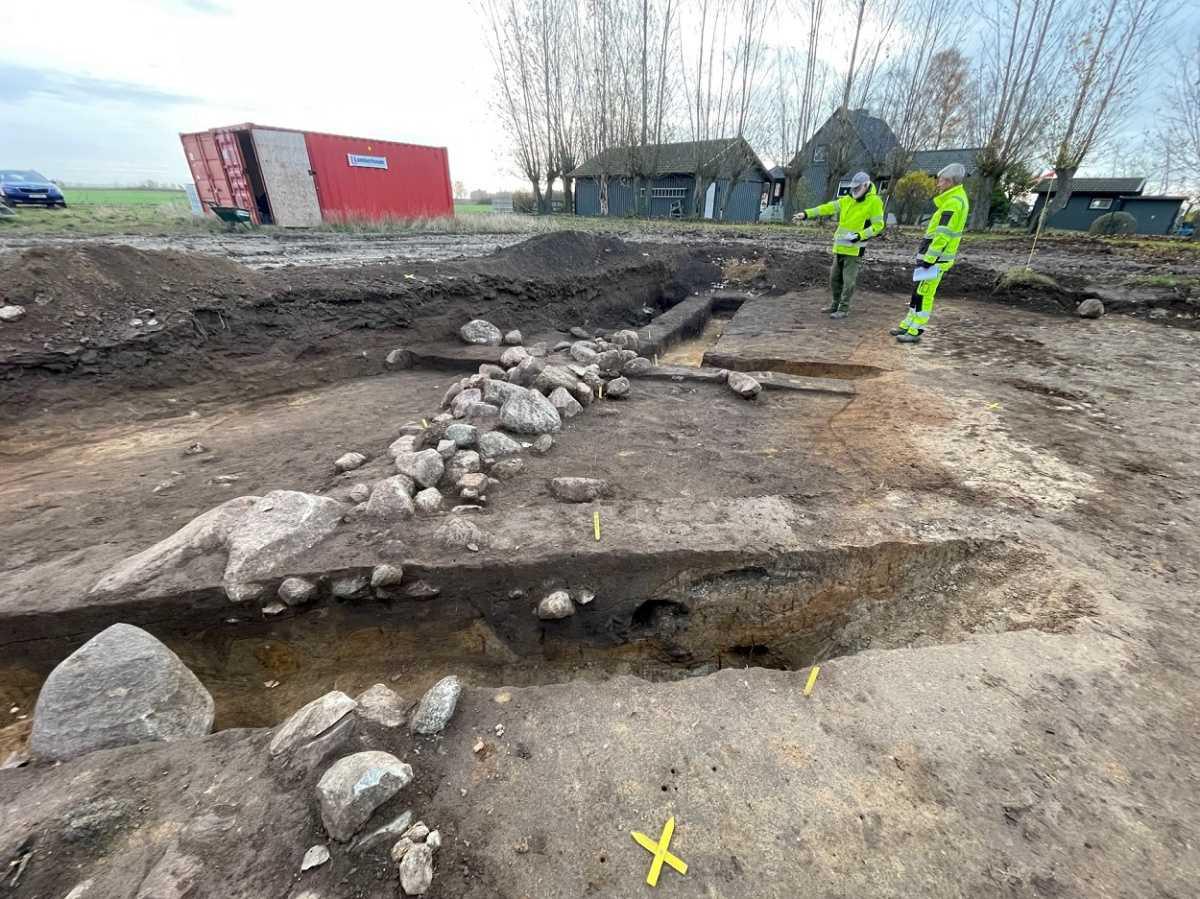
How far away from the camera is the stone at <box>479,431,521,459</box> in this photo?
3254 mm

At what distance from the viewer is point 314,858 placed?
4.11 feet

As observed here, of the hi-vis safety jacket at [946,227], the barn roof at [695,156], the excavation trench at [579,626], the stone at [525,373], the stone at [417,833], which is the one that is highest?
the barn roof at [695,156]

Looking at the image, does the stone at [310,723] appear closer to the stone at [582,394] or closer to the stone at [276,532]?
the stone at [276,532]

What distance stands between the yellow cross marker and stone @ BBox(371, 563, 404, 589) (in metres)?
1.49

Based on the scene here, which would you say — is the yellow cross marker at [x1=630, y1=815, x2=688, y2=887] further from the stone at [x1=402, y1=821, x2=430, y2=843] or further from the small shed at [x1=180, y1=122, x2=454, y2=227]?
the small shed at [x1=180, y1=122, x2=454, y2=227]

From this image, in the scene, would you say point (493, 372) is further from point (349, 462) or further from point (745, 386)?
point (745, 386)

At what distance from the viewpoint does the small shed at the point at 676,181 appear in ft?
70.4

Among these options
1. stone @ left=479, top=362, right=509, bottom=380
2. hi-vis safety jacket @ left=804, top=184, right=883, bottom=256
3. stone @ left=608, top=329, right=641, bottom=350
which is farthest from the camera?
hi-vis safety jacket @ left=804, top=184, right=883, bottom=256

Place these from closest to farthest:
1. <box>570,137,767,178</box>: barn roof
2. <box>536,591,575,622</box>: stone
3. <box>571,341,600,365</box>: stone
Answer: <box>536,591,575,622</box>: stone → <box>571,341,600,365</box>: stone → <box>570,137,767,178</box>: barn roof

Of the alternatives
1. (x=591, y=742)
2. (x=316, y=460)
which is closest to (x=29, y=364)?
(x=316, y=460)

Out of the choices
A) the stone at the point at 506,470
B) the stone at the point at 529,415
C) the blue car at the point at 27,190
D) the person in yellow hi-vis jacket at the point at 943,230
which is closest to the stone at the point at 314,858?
the stone at the point at 506,470

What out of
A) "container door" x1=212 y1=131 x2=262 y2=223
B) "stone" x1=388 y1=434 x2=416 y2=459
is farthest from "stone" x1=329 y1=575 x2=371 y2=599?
"container door" x1=212 y1=131 x2=262 y2=223

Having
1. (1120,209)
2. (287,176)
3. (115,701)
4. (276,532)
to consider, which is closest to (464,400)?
(276,532)

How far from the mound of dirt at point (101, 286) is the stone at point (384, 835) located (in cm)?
540
